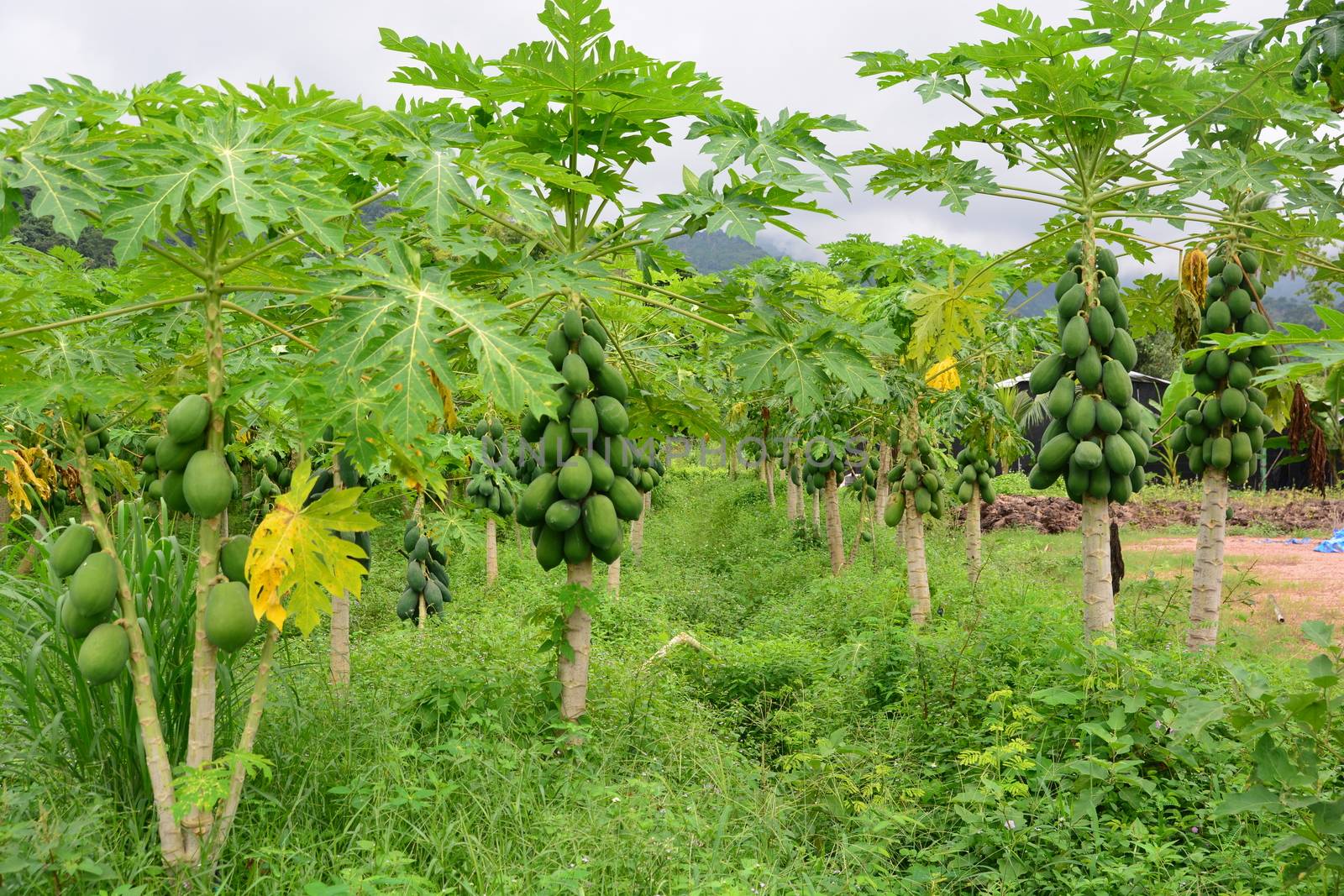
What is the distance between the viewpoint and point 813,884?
3.29 meters

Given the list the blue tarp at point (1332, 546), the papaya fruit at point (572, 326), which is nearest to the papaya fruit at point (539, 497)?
the papaya fruit at point (572, 326)

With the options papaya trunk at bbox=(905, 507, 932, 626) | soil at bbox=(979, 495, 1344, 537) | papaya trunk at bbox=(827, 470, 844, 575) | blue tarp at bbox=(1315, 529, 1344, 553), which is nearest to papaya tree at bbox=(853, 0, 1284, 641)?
papaya trunk at bbox=(905, 507, 932, 626)

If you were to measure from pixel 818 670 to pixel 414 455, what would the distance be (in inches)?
127

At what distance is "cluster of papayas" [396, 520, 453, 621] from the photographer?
713 cm

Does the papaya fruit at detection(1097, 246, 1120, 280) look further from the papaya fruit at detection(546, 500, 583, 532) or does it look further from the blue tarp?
the blue tarp

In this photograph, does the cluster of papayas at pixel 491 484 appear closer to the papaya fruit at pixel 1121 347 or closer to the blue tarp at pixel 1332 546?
the papaya fruit at pixel 1121 347

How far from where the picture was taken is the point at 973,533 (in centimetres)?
850

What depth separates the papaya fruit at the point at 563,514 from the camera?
3.91 meters

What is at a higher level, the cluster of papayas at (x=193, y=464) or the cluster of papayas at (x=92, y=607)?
the cluster of papayas at (x=193, y=464)

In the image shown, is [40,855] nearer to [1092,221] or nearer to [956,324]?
[956,324]

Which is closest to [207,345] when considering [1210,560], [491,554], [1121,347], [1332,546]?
[1121,347]

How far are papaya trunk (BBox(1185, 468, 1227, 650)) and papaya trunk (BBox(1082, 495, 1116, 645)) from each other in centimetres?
111

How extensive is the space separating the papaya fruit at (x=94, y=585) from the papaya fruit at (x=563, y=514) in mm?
1694

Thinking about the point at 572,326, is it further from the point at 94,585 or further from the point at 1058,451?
the point at 1058,451
